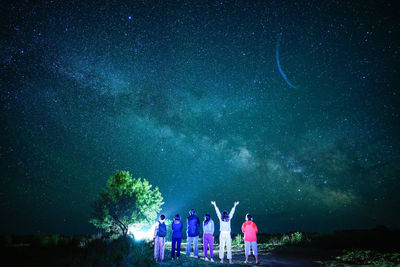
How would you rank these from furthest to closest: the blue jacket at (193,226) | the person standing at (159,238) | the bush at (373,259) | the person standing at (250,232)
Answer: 1. the blue jacket at (193,226)
2. the person standing at (159,238)
3. the person standing at (250,232)
4. the bush at (373,259)

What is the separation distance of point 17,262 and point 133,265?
3.93 metres

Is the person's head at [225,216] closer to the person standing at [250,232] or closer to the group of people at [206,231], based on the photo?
the group of people at [206,231]

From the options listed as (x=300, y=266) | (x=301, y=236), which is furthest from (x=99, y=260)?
(x=301, y=236)

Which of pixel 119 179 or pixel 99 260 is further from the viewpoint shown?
pixel 119 179

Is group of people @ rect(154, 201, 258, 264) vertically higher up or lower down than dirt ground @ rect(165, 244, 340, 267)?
higher up

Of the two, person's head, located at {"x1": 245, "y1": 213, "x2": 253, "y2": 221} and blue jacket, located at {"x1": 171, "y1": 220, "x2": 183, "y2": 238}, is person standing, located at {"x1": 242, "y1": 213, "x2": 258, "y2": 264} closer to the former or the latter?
person's head, located at {"x1": 245, "y1": 213, "x2": 253, "y2": 221}

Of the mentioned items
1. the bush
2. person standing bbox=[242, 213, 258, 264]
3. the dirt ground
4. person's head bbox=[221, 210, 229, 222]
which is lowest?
the dirt ground

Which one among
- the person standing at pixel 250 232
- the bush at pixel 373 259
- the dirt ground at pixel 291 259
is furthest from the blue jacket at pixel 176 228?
the bush at pixel 373 259

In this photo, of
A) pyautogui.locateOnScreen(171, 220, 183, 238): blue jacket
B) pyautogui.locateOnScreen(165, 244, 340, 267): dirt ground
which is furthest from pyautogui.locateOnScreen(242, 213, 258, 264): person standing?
pyautogui.locateOnScreen(171, 220, 183, 238): blue jacket

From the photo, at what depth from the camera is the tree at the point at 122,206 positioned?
102 ft

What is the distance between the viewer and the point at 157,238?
1048 cm

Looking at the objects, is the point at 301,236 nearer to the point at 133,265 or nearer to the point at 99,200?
the point at 133,265

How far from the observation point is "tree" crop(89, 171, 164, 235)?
31.2 metres

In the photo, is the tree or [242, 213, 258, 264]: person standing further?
the tree
